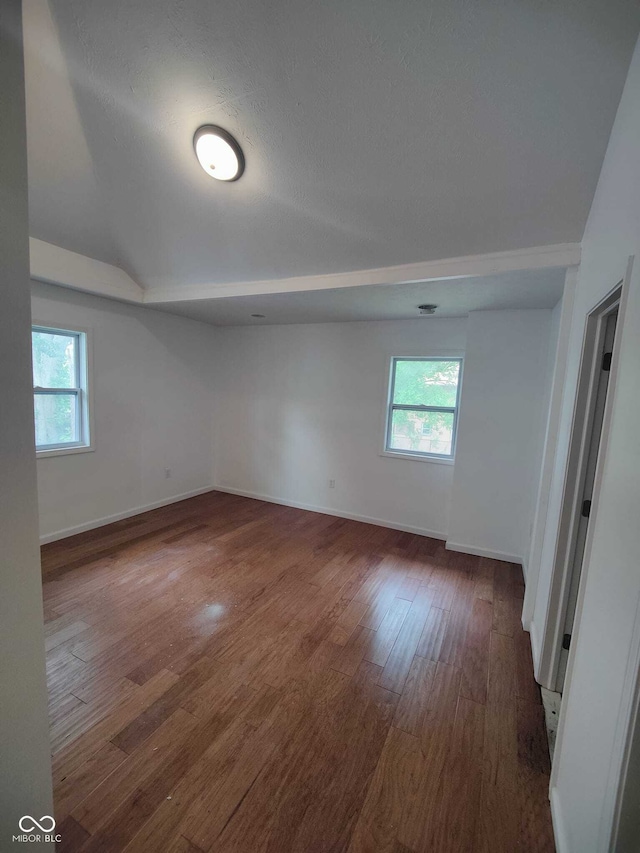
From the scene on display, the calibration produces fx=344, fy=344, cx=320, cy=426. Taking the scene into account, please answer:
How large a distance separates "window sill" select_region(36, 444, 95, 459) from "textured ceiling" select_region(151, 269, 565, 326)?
166 centimetres

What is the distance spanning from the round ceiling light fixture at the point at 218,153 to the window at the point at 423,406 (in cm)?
242

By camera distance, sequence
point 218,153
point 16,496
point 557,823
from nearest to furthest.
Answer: point 16,496, point 557,823, point 218,153

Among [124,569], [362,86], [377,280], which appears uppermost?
[362,86]

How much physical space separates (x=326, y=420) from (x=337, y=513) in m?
1.16

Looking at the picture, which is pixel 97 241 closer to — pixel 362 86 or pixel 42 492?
pixel 42 492

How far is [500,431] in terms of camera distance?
323cm

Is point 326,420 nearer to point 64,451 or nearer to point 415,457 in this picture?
point 415,457

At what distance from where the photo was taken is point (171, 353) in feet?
14.1

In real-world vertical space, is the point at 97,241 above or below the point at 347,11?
below

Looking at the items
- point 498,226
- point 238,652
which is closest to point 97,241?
point 498,226

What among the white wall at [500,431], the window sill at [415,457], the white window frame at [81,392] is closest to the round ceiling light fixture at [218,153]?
the white window frame at [81,392]

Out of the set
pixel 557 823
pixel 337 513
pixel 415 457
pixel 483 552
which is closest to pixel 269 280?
pixel 415 457

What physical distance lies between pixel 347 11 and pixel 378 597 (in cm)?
319

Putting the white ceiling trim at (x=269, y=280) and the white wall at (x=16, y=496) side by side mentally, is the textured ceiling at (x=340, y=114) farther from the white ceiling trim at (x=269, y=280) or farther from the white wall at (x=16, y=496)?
the white wall at (x=16, y=496)
